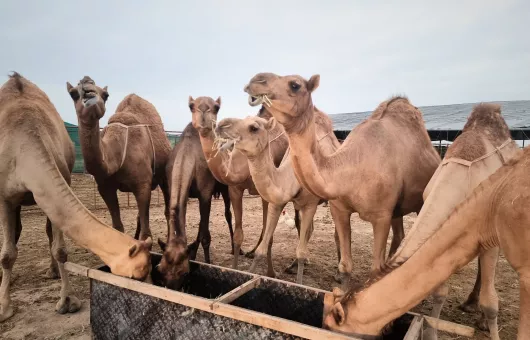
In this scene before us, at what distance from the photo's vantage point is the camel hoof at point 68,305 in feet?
12.6

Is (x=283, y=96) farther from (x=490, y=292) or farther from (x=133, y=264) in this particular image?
(x=490, y=292)

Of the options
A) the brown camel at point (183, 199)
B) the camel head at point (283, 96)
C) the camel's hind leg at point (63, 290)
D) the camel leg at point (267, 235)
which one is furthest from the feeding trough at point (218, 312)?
the camel head at point (283, 96)

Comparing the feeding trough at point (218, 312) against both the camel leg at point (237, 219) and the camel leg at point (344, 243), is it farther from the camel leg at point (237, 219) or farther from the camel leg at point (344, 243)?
the camel leg at point (237, 219)

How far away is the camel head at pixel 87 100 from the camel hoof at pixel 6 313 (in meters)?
2.13

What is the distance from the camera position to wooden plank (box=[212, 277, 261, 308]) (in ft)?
8.41

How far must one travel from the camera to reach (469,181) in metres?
3.35

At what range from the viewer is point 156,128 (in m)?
6.33

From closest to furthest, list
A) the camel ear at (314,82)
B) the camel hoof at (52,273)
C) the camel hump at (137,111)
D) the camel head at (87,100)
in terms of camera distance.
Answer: the camel ear at (314,82), the camel head at (87,100), the camel hoof at (52,273), the camel hump at (137,111)

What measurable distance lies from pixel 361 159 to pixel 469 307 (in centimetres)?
240

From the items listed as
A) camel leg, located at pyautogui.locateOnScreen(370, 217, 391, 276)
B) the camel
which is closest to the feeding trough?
the camel

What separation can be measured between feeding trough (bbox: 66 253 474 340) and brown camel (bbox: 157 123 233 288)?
1.25 feet

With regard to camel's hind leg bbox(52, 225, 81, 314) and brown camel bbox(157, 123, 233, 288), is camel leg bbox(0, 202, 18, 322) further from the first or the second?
brown camel bbox(157, 123, 233, 288)

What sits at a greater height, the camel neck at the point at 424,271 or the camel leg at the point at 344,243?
the camel neck at the point at 424,271

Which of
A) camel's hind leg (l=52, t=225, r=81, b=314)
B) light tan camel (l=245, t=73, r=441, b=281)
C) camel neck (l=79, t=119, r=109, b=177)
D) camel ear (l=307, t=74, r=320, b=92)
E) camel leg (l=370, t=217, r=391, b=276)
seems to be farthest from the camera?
camel neck (l=79, t=119, r=109, b=177)
